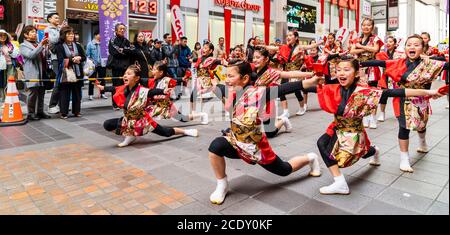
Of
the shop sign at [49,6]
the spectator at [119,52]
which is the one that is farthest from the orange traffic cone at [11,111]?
the shop sign at [49,6]

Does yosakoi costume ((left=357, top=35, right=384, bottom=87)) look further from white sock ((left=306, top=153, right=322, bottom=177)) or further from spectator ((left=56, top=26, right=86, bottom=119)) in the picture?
spectator ((left=56, top=26, right=86, bottom=119))

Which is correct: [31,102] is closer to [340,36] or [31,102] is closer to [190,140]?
[190,140]

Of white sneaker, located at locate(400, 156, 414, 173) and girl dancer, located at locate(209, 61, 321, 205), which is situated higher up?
girl dancer, located at locate(209, 61, 321, 205)

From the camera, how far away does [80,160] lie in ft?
14.0

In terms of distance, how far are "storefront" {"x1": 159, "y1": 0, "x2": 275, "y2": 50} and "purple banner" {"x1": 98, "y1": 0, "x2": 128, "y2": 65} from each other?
18.6 ft

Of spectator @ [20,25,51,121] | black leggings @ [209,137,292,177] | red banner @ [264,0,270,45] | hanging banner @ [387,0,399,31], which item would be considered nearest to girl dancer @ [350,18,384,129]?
black leggings @ [209,137,292,177]

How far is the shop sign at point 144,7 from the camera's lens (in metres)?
13.6

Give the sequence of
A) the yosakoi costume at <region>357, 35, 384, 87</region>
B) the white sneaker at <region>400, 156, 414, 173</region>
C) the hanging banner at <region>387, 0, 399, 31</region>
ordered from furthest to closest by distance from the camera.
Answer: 1. the hanging banner at <region>387, 0, 399, 31</region>
2. the yosakoi costume at <region>357, 35, 384, 87</region>
3. the white sneaker at <region>400, 156, 414, 173</region>

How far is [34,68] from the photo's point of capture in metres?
6.73

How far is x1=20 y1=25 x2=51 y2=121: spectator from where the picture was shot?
6539 millimetres

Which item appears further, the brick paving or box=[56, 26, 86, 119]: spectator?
box=[56, 26, 86, 119]: spectator

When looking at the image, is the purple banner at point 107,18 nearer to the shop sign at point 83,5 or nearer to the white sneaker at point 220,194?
the shop sign at point 83,5

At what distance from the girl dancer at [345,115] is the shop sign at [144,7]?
473 inches

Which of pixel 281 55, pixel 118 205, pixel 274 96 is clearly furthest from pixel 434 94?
pixel 281 55
